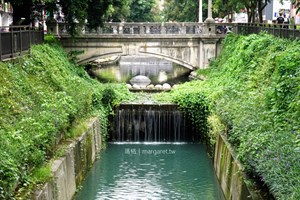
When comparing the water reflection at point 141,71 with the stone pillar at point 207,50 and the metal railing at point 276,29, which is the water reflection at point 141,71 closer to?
the stone pillar at point 207,50

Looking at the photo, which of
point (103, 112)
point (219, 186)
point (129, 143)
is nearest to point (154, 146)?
point (129, 143)

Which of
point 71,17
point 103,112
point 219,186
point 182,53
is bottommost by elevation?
point 219,186

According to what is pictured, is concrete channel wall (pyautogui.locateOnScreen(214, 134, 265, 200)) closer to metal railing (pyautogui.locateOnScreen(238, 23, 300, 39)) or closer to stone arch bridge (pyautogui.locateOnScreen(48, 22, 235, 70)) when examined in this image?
metal railing (pyautogui.locateOnScreen(238, 23, 300, 39))

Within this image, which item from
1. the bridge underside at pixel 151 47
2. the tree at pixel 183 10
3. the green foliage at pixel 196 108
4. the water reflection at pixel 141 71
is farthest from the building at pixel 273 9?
the green foliage at pixel 196 108

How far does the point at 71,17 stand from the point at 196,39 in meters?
8.98

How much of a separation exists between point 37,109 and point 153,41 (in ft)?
58.0

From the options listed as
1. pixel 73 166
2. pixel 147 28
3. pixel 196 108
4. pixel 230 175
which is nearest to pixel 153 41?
pixel 147 28

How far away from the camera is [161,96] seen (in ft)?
83.4

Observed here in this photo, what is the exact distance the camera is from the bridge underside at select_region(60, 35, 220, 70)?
30969 mm

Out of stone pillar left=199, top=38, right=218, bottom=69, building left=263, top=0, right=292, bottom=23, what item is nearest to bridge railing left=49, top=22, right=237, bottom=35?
stone pillar left=199, top=38, right=218, bottom=69

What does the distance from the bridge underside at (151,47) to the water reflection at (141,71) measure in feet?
21.1

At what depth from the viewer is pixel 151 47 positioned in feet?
103

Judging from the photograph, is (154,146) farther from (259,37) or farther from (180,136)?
(259,37)

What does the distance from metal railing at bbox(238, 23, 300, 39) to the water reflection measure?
36.5ft
